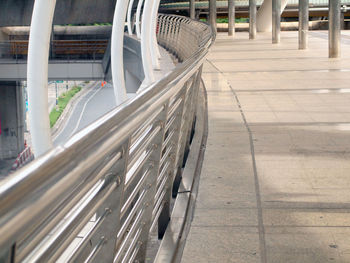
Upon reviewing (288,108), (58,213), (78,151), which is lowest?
(288,108)

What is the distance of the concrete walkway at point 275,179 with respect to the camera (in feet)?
11.5

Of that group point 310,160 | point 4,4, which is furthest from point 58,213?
point 4,4

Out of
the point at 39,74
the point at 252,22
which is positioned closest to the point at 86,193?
the point at 39,74

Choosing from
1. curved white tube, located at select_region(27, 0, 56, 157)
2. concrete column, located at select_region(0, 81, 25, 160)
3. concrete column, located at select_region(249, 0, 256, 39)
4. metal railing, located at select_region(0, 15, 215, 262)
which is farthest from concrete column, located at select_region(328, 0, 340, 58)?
concrete column, located at select_region(0, 81, 25, 160)

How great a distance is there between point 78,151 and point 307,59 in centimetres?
1792

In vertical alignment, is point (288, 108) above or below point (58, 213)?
below

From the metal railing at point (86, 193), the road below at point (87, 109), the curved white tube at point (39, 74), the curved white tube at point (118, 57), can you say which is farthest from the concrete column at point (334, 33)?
the road below at point (87, 109)

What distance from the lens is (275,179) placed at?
509 cm

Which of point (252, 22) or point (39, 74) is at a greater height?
point (252, 22)

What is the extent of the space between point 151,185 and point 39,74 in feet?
22.2

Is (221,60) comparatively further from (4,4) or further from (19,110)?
(19,110)

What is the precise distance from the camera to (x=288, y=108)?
9.22 meters

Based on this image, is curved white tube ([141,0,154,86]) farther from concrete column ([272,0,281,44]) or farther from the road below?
the road below

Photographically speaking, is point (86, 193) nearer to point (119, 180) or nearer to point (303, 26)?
point (119, 180)
